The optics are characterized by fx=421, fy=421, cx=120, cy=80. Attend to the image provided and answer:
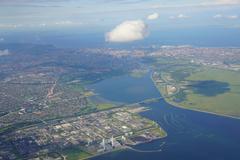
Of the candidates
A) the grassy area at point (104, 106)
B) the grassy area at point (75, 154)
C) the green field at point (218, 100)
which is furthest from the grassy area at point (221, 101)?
the grassy area at point (75, 154)

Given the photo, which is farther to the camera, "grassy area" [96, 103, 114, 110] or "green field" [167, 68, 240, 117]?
"grassy area" [96, 103, 114, 110]

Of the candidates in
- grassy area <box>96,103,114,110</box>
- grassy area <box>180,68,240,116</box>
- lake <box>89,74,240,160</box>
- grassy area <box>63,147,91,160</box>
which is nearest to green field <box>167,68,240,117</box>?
grassy area <box>180,68,240,116</box>

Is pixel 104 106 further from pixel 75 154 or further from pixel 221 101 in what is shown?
pixel 75 154

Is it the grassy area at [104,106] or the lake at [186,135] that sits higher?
the grassy area at [104,106]

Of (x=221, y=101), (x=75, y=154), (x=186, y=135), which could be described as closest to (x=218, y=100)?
(x=221, y=101)

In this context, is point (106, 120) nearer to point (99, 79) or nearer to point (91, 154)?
point (91, 154)

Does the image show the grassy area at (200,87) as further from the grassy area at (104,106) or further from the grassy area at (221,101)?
Result: the grassy area at (104,106)

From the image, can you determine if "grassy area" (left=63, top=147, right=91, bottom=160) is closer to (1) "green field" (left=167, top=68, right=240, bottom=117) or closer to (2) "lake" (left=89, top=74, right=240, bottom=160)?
(2) "lake" (left=89, top=74, right=240, bottom=160)
